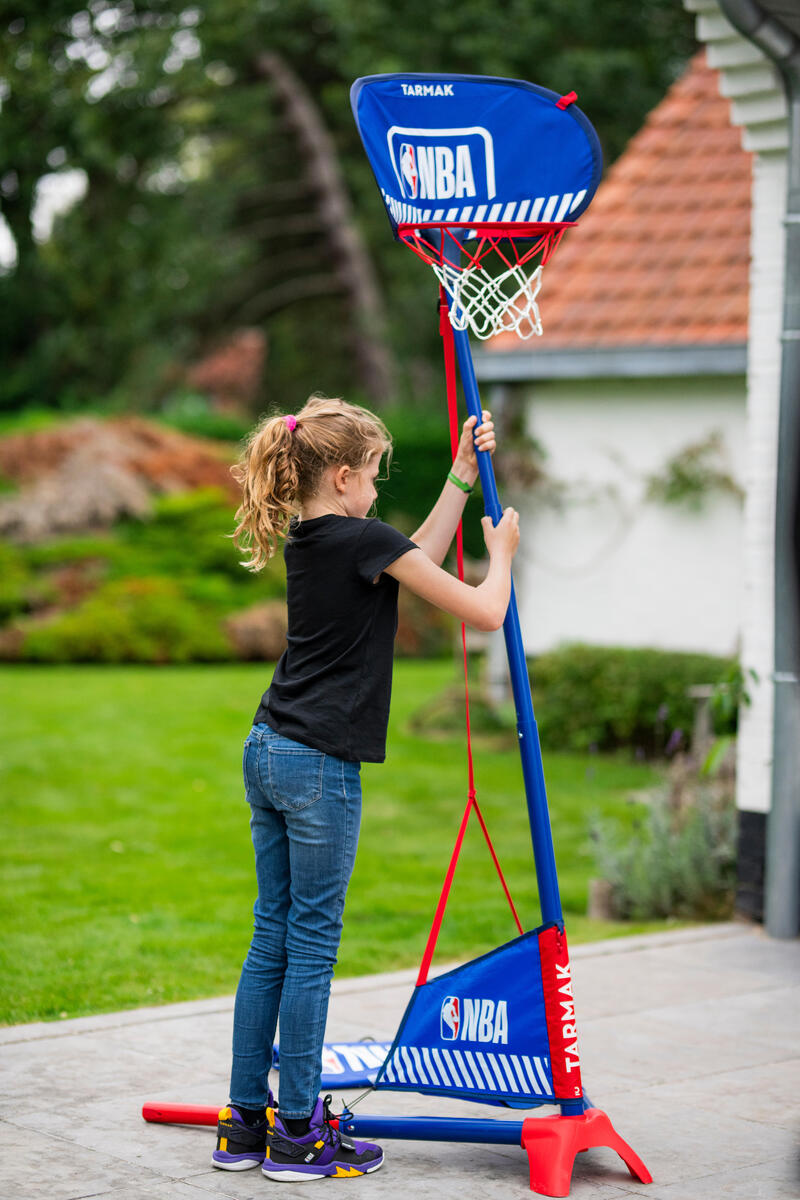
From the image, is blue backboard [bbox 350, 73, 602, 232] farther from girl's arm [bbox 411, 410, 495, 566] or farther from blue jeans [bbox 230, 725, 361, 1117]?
blue jeans [bbox 230, 725, 361, 1117]

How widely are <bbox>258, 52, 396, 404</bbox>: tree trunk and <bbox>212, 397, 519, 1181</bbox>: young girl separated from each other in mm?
23226

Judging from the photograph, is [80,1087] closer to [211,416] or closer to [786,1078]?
[786,1078]

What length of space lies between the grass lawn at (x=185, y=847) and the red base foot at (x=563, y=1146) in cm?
199

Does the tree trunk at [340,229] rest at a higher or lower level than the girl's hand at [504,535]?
higher

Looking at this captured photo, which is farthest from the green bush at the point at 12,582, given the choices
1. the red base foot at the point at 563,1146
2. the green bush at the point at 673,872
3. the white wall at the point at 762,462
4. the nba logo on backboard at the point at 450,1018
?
the red base foot at the point at 563,1146

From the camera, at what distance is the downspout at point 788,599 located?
6184 millimetres

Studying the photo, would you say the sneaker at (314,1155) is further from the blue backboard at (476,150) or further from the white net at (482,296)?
the blue backboard at (476,150)

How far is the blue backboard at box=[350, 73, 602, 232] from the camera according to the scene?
12.8ft

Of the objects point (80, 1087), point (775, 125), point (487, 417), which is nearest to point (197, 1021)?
point (80, 1087)

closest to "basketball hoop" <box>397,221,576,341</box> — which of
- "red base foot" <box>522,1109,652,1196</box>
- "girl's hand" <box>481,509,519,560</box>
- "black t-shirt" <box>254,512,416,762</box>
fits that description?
"girl's hand" <box>481,509,519,560</box>

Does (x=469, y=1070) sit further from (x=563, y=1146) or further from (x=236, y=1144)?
(x=236, y=1144)

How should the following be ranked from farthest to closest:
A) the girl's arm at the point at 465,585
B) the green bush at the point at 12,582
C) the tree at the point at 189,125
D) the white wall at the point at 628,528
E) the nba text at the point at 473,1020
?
the tree at the point at 189,125
the green bush at the point at 12,582
the white wall at the point at 628,528
the nba text at the point at 473,1020
the girl's arm at the point at 465,585

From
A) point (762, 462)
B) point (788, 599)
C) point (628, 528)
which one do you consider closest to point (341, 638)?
point (788, 599)

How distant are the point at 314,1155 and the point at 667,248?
9692 mm
